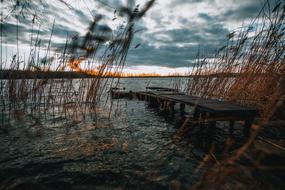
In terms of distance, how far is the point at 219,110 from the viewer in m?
2.94

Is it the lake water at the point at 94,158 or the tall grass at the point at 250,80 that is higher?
the tall grass at the point at 250,80

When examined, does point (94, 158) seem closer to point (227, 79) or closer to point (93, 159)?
point (93, 159)

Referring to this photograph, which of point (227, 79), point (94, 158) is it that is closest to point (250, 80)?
point (227, 79)

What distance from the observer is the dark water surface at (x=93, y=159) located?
2135 millimetres

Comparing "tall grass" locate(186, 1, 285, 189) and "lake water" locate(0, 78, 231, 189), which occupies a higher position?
"tall grass" locate(186, 1, 285, 189)

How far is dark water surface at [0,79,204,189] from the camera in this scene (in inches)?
84.0

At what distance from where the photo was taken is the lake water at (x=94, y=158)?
2.14m

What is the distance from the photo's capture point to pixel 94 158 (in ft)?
9.05

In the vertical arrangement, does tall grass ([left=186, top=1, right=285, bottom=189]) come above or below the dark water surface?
above

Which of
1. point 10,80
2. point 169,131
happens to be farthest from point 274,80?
point 10,80

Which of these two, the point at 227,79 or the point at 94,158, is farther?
the point at 227,79

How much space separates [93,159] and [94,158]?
1.4 inches

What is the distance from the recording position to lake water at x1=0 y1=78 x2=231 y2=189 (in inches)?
84.1

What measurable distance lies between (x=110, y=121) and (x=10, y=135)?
2328 millimetres
